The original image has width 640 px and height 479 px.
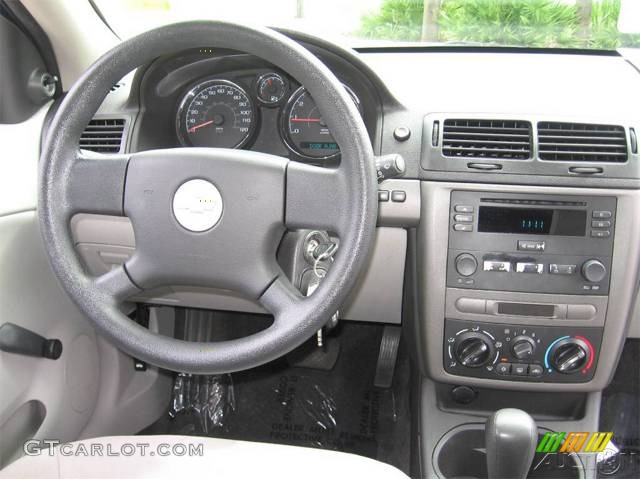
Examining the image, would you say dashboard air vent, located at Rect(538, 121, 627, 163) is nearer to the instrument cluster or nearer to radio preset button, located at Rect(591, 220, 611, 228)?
radio preset button, located at Rect(591, 220, 611, 228)

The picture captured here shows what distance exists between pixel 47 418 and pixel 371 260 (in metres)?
0.94

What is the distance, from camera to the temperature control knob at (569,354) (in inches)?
55.8

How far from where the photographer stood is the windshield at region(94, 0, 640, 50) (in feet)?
5.30

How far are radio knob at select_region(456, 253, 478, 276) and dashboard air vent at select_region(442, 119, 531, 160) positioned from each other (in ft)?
0.77

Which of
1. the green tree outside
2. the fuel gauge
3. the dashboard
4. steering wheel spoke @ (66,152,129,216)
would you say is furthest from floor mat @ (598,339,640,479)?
steering wheel spoke @ (66,152,129,216)

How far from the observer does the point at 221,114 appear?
60.4 inches

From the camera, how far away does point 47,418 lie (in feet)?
5.02

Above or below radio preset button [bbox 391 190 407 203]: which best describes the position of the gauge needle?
above

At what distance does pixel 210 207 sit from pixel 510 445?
2.35 ft

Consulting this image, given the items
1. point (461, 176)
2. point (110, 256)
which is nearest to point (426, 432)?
point (461, 176)

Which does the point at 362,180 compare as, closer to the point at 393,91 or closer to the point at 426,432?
the point at 393,91

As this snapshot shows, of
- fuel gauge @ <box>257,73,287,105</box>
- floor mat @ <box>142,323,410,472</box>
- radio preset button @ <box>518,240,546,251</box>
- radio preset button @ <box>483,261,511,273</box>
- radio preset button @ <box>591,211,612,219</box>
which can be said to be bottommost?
floor mat @ <box>142,323,410,472</box>

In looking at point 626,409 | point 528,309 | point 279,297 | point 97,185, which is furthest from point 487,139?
point 626,409

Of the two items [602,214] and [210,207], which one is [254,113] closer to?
[210,207]
